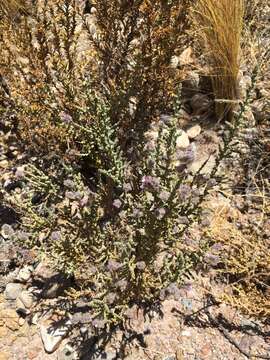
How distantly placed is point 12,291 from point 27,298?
0.09m

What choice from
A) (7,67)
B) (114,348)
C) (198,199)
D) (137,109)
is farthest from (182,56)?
(114,348)

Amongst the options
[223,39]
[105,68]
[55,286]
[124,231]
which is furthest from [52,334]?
[223,39]

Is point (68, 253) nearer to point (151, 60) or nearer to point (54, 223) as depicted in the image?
point (54, 223)

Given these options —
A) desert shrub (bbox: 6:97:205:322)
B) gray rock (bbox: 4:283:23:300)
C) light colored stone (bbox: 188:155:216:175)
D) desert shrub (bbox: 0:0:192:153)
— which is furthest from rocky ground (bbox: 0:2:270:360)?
desert shrub (bbox: 0:0:192:153)

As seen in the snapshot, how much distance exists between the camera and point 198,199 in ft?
6.31

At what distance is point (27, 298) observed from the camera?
225 centimetres

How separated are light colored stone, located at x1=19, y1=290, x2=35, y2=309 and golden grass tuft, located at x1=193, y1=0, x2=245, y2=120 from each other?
1488 millimetres

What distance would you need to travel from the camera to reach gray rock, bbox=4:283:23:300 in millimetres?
2275

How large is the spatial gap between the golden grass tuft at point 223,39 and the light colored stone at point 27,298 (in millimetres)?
1488

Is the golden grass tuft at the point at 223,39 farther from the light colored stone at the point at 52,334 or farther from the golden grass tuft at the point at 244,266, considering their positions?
the light colored stone at the point at 52,334

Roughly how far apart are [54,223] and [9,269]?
17.3 inches

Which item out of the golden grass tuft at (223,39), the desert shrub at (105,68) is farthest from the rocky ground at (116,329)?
the golden grass tuft at (223,39)

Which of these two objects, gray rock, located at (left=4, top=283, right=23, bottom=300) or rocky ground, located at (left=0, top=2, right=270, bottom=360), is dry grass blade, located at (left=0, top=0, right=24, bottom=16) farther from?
gray rock, located at (left=4, top=283, right=23, bottom=300)

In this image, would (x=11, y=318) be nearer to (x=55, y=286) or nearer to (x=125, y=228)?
(x=55, y=286)
